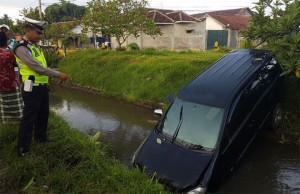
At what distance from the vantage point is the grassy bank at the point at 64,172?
3746mm

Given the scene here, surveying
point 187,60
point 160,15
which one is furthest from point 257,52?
point 160,15

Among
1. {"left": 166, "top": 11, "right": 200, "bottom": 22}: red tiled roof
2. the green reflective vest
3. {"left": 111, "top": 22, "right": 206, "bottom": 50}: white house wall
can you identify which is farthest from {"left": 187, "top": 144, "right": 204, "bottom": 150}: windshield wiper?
{"left": 166, "top": 11, "right": 200, "bottom": 22}: red tiled roof

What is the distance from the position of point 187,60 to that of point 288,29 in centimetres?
577

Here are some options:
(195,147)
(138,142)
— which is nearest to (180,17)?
(138,142)

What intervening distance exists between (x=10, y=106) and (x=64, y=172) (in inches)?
84.6

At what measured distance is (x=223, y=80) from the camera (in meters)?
5.65

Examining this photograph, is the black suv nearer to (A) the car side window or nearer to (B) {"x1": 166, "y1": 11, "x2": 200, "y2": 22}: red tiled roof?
(A) the car side window

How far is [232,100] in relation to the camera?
5.13m

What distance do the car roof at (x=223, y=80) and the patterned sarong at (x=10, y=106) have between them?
9.84ft

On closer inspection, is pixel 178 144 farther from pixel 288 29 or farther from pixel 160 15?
pixel 160 15

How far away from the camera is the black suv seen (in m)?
4.40

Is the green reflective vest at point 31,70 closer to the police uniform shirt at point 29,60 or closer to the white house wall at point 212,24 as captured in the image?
the police uniform shirt at point 29,60

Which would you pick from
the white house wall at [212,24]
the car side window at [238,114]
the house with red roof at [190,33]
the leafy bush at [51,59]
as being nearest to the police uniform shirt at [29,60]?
the car side window at [238,114]

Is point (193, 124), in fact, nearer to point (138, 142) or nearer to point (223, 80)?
point (223, 80)
